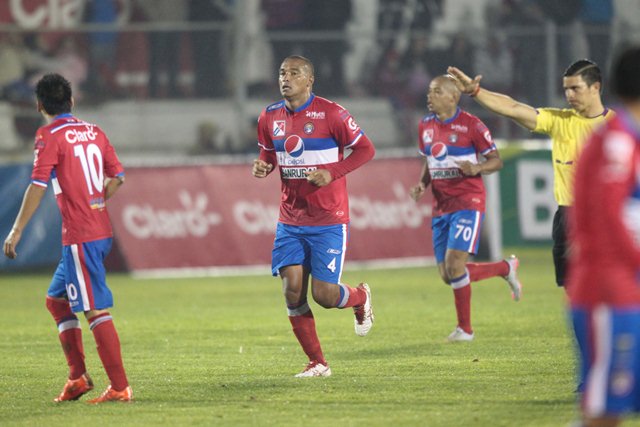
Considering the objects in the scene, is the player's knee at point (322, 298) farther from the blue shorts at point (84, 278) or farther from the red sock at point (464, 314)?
the red sock at point (464, 314)

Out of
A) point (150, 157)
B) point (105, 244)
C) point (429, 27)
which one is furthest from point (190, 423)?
point (429, 27)

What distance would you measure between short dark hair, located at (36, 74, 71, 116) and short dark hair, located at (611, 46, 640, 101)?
A: 4277mm

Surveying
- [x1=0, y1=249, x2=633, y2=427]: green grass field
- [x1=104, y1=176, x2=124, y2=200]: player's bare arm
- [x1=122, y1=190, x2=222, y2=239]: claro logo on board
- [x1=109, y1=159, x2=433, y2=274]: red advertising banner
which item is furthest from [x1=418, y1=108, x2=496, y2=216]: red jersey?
[x1=122, y1=190, x2=222, y2=239]: claro logo on board

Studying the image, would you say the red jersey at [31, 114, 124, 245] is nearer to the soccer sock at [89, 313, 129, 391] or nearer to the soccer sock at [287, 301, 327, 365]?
the soccer sock at [89, 313, 129, 391]

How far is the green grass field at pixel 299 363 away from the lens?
7836 mm

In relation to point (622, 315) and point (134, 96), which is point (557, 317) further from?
point (134, 96)

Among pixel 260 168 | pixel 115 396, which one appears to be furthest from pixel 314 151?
pixel 115 396

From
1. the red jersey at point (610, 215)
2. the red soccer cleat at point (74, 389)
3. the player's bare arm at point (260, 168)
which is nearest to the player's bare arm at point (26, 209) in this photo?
the red soccer cleat at point (74, 389)

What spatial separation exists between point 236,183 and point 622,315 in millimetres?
14903

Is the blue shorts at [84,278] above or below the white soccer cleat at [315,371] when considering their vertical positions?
above

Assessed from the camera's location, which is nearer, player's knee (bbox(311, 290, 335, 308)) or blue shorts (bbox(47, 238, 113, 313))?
blue shorts (bbox(47, 238, 113, 313))

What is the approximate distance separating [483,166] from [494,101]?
3885 mm

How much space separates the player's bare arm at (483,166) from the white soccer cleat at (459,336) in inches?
58.0

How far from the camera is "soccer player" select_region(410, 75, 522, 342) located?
1198 cm
